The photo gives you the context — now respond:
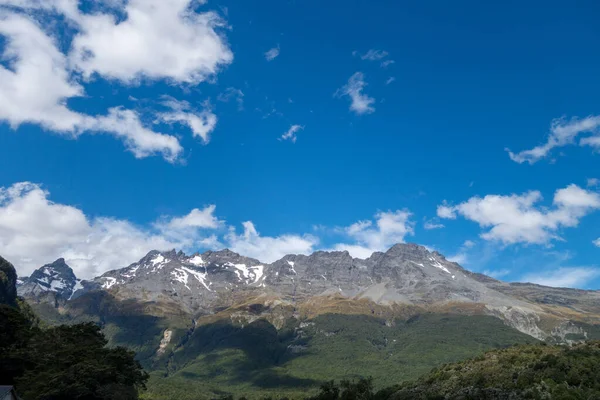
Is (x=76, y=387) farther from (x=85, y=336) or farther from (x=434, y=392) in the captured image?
(x=434, y=392)

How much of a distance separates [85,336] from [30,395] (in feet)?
96.5

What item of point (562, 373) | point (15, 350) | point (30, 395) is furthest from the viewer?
point (15, 350)

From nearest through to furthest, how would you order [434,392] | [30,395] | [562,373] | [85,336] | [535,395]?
[535,395] < [562,373] < [30,395] < [434,392] < [85,336]

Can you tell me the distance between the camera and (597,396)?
56000 millimetres

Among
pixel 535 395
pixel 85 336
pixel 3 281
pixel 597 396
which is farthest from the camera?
pixel 3 281

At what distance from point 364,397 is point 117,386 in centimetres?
4107

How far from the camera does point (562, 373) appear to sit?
64.4 m

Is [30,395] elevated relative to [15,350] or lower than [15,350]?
lower

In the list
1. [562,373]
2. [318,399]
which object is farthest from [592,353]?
[318,399]

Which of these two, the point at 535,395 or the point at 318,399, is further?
the point at 318,399

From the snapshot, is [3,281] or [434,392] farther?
[3,281]

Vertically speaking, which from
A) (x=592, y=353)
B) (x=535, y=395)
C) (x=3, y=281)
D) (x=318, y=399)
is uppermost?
(x=3, y=281)

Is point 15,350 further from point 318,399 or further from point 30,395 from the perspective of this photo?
point 318,399

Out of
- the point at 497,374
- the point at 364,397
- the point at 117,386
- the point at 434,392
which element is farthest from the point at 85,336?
the point at 497,374
